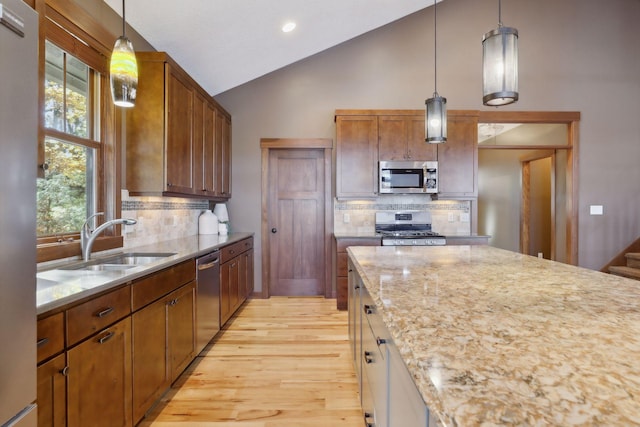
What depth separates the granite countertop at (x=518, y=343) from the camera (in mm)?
503

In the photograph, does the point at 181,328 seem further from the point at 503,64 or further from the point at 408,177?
the point at 408,177

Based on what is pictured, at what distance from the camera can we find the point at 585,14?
173 inches

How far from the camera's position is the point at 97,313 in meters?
1.40

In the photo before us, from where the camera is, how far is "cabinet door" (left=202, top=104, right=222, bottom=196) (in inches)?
136

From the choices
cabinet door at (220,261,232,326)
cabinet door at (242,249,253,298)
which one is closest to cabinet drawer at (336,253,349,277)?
cabinet door at (242,249,253,298)

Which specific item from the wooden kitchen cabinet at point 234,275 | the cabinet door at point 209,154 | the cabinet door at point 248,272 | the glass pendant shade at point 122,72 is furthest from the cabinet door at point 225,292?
the glass pendant shade at point 122,72

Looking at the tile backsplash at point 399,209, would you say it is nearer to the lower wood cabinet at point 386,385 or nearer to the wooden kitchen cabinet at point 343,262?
the wooden kitchen cabinet at point 343,262

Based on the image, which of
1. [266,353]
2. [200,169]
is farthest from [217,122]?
[266,353]

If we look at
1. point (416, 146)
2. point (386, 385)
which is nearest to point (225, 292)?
point (386, 385)

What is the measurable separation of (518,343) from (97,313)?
1.56 metres

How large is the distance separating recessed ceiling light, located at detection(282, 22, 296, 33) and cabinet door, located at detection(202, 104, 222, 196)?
117 centimetres

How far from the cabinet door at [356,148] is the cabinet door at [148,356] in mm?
2581

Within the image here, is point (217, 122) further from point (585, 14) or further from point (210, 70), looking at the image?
point (585, 14)

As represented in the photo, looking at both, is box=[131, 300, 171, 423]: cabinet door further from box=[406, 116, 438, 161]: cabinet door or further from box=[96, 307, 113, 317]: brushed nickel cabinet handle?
box=[406, 116, 438, 161]: cabinet door
